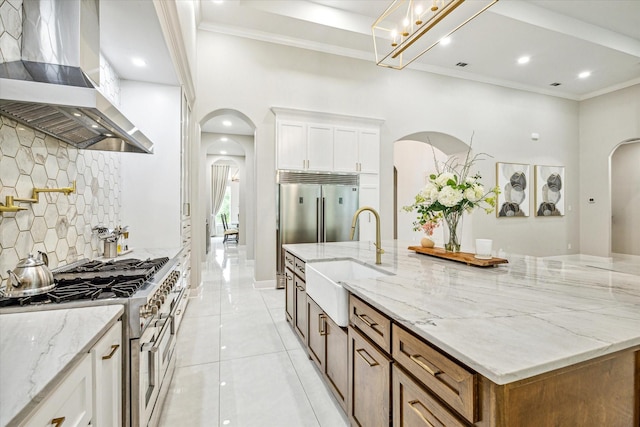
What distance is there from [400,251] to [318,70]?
358 cm

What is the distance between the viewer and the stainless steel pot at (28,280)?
1.18 meters

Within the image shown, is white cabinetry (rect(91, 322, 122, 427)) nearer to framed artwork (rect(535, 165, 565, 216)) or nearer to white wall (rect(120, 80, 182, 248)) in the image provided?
white wall (rect(120, 80, 182, 248))

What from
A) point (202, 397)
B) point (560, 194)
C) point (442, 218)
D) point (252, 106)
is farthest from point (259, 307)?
point (560, 194)

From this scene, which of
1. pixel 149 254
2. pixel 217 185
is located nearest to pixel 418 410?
pixel 149 254

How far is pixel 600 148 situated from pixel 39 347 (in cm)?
932

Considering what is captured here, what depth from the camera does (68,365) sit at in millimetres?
752

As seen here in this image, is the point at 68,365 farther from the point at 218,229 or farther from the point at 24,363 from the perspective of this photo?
the point at 218,229

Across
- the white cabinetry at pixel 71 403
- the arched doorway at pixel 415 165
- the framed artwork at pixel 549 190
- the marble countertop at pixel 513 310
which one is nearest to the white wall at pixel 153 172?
the white cabinetry at pixel 71 403

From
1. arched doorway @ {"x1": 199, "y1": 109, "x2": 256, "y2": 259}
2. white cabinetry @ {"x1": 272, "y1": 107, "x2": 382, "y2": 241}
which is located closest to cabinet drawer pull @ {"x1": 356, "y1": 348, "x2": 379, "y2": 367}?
white cabinetry @ {"x1": 272, "y1": 107, "x2": 382, "y2": 241}

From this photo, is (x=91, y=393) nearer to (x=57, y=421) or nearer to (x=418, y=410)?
(x=57, y=421)

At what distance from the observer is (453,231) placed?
7.14 feet

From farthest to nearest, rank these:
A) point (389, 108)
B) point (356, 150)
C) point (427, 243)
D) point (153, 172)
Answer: point (389, 108) → point (356, 150) → point (153, 172) → point (427, 243)

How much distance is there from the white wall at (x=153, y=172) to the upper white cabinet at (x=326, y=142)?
1660 mm

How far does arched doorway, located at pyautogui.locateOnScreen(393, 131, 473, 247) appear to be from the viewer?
19.5 feet
